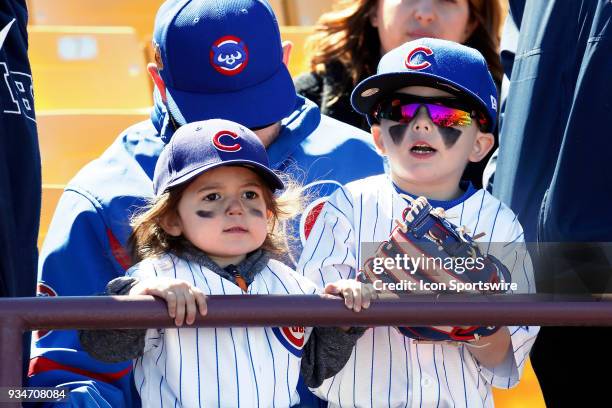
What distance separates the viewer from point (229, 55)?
243cm

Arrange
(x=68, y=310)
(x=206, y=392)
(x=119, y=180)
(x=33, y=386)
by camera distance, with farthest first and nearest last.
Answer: (x=119, y=180)
(x=33, y=386)
(x=206, y=392)
(x=68, y=310)

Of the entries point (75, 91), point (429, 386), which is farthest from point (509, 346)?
point (75, 91)

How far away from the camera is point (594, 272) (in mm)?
2283

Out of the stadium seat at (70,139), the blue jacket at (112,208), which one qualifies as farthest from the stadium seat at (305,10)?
the blue jacket at (112,208)

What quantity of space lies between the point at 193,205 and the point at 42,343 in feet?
1.50

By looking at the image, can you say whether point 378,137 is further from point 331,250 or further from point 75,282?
point 75,282

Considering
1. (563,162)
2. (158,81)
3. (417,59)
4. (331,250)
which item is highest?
(417,59)

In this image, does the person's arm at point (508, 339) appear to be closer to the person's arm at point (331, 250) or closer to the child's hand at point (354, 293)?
the person's arm at point (331, 250)

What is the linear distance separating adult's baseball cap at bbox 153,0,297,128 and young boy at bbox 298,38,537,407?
9.8 inches

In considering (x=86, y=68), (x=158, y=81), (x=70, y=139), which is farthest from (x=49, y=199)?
(x=86, y=68)

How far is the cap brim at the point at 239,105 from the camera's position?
7.80 feet

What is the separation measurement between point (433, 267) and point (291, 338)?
0.28m

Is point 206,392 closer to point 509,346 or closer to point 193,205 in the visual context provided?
point 193,205

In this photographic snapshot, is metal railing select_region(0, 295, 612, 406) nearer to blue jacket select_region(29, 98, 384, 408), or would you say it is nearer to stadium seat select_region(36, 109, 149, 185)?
blue jacket select_region(29, 98, 384, 408)
